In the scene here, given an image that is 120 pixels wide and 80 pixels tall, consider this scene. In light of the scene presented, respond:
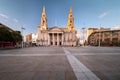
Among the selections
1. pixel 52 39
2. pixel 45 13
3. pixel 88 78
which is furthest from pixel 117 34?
pixel 88 78

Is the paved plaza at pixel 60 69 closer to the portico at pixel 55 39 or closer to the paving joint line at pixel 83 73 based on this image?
the paving joint line at pixel 83 73

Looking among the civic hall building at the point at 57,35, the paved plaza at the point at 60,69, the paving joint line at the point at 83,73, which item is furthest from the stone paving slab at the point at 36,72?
the civic hall building at the point at 57,35

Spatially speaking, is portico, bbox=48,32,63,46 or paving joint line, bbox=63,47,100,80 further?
portico, bbox=48,32,63,46

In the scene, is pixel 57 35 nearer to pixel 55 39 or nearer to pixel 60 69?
pixel 55 39

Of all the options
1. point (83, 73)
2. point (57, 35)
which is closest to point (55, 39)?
point (57, 35)

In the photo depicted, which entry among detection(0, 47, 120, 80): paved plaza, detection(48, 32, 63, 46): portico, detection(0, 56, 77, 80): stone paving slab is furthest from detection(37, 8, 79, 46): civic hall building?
detection(0, 56, 77, 80): stone paving slab

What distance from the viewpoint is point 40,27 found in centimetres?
11512

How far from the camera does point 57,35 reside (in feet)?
365

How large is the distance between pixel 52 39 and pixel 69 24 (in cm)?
2081

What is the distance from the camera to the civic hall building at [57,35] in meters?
110

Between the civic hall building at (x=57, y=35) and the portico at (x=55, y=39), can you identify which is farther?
the portico at (x=55, y=39)

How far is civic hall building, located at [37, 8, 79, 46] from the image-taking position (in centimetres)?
11025

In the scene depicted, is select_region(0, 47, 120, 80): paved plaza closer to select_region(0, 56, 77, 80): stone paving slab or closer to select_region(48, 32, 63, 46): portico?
select_region(0, 56, 77, 80): stone paving slab

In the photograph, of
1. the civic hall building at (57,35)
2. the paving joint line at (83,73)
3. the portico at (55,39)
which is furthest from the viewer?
the portico at (55,39)
